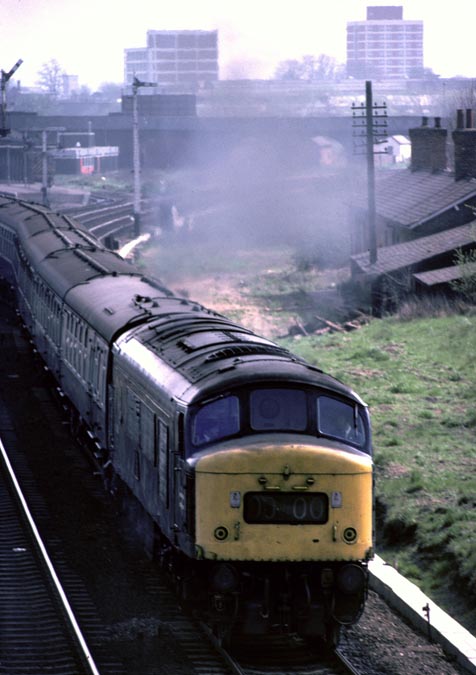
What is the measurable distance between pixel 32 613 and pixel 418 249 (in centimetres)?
3112

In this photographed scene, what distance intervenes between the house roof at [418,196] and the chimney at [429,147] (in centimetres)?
49

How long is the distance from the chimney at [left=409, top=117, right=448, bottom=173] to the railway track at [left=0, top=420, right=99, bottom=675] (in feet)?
130

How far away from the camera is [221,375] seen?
42.3ft

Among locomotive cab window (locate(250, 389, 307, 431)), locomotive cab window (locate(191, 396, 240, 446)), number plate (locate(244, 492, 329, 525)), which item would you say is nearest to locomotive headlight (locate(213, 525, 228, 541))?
number plate (locate(244, 492, 329, 525))

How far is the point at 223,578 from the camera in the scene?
41.3ft

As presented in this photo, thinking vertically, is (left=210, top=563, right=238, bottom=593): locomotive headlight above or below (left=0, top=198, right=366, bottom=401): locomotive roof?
below

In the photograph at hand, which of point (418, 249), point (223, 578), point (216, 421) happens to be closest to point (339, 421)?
point (216, 421)

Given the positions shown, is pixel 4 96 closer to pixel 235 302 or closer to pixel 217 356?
pixel 235 302

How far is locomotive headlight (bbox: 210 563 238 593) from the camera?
12.6 meters

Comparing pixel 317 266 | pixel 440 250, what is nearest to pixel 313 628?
pixel 440 250

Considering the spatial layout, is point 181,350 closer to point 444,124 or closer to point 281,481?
point 281,481

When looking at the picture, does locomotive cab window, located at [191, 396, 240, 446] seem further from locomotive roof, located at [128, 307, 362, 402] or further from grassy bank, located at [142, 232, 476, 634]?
grassy bank, located at [142, 232, 476, 634]

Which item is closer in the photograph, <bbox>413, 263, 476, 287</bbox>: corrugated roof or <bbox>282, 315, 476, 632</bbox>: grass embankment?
<bbox>282, 315, 476, 632</bbox>: grass embankment

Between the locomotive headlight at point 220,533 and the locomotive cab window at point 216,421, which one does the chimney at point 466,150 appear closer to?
the locomotive cab window at point 216,421
